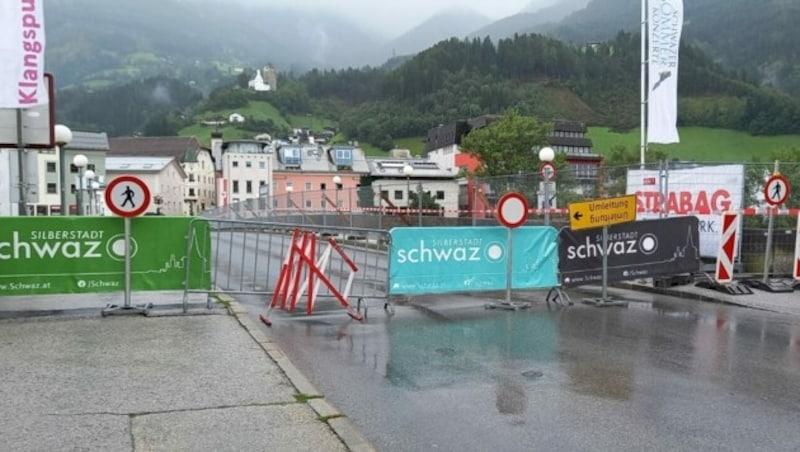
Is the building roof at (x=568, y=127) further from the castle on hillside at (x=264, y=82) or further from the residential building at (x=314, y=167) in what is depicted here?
the castle on hillside at (x=264, y=82)

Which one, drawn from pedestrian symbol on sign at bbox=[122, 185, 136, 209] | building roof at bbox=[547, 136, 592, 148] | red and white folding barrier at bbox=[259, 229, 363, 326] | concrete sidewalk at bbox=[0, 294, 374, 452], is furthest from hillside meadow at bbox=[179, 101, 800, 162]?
concrete sidewalk at bbox=[0, 294, 374, 452]

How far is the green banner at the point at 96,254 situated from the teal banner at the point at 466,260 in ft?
10.2

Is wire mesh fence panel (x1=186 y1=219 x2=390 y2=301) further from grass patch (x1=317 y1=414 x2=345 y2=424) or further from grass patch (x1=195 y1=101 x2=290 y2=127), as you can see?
grass patch (x1=195 y1=101 x2=290 y2=127)

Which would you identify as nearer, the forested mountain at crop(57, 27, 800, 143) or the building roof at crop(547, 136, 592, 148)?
the building roof at crop(547, 136, 592, 148)

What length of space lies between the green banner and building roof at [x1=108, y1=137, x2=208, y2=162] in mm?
112045

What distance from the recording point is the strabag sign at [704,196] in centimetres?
1445

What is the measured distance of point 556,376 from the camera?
6.80 m

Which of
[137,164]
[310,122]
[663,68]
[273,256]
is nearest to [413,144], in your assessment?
[310,122]

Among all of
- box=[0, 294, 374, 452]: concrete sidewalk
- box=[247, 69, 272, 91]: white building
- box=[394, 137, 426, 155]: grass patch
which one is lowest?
box=[0, 294, 374, 452]: concrete sidewalk

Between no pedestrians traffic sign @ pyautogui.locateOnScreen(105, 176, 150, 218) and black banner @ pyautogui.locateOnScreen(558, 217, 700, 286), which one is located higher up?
no pedestrians traffic sign @ pyautogui.locateOnScreen(105, 176, 150, 218)

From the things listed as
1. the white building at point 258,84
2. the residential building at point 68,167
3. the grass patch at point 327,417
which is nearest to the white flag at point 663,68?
the grass patch at point 327,417

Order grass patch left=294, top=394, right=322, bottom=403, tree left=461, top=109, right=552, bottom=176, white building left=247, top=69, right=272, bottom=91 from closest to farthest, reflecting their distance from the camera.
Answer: grass patch left=294, top=394, right=322, bottom=403, tree left=461, top=109, right=552, bottom=176, white building left=247, top=69, right=272, bottom=91

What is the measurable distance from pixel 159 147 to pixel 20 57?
12592 cm

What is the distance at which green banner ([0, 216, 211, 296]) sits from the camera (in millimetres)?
9711
